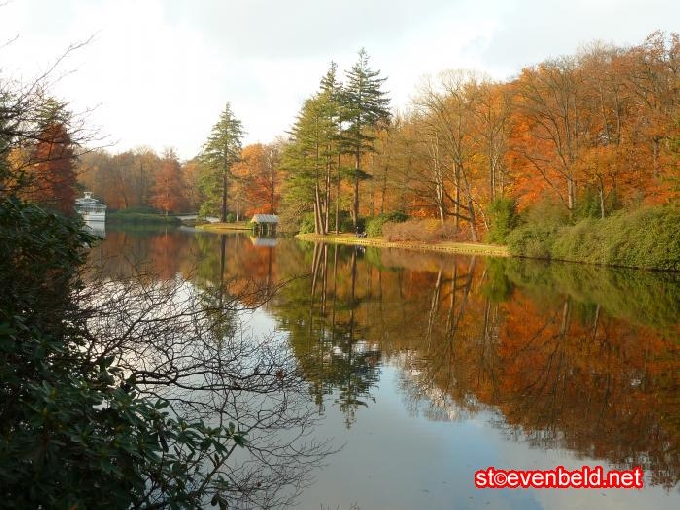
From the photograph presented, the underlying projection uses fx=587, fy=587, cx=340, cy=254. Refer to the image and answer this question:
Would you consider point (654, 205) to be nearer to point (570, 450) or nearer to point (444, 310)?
point (444, 310)

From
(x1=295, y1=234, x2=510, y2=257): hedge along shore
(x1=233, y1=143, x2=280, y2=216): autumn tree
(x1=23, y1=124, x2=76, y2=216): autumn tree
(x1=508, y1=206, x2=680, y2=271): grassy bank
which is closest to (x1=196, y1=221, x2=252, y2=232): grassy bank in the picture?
(x1=233, y1=143, x2=280, y2=216): autumn tree

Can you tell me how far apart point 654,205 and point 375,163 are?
70.0 ft

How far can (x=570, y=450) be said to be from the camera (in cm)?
589

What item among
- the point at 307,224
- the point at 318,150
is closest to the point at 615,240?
the point at 318,150

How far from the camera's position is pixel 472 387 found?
25.9 ft

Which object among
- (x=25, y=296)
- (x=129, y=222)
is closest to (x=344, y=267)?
(x=25, y=296)

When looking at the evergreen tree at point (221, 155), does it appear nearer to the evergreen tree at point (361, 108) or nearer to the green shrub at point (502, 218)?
the evergreen tree at point (361, 108)

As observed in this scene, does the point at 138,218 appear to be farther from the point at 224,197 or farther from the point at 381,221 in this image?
the point at 381,221

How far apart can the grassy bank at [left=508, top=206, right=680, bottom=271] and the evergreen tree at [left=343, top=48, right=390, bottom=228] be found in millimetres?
17212

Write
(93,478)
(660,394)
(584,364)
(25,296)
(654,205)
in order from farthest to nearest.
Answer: (654,205), (584,364), (660,394), (25,296), (93,478)

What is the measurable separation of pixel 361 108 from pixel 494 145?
45.5ft

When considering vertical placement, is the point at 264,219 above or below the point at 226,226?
above

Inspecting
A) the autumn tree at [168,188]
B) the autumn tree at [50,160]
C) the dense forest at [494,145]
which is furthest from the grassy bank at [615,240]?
the autumn tree at [168,188]

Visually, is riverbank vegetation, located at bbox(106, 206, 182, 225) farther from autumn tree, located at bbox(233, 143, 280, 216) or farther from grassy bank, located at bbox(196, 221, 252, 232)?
autumn tree, located at bbox(233, 143, 280, 216)
